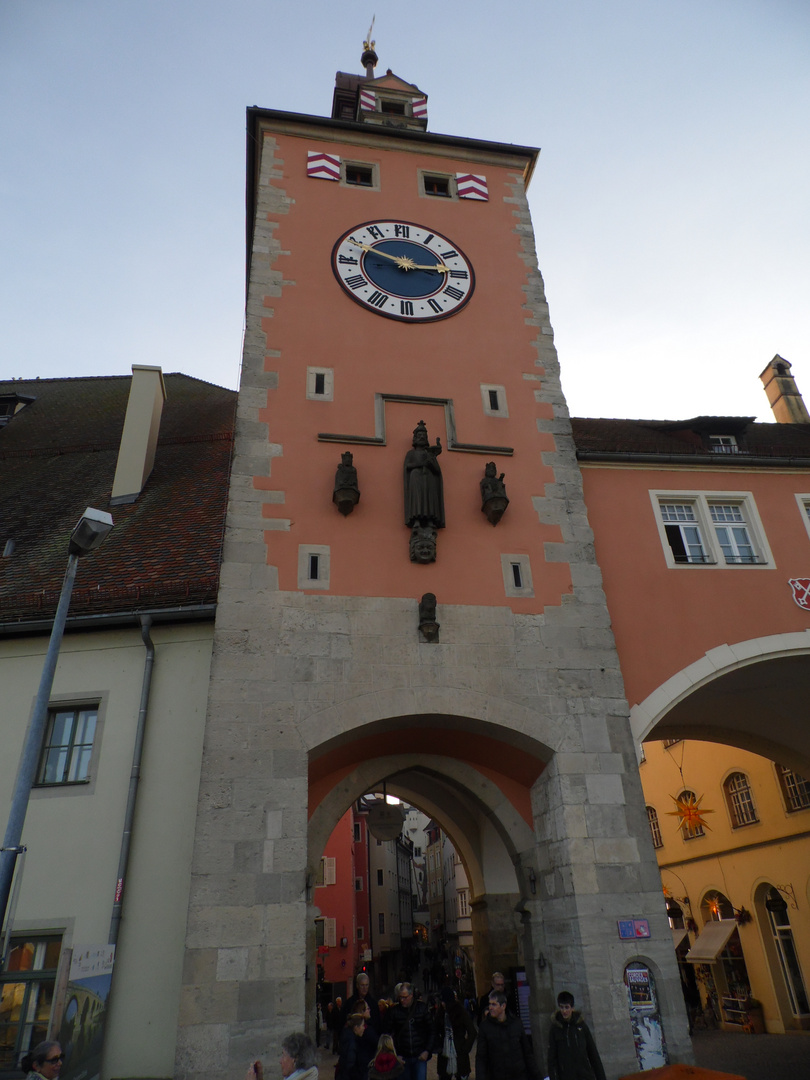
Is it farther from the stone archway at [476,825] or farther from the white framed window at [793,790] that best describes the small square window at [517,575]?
the white framed window at [793,790]

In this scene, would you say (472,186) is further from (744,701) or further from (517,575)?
(744,701)

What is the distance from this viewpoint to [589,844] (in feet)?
29.5

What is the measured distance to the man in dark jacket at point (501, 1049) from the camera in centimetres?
661

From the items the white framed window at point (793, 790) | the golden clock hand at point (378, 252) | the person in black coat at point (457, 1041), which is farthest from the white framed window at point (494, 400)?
the white framed window at point (793, 790)

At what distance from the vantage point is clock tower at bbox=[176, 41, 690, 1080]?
27.4ft

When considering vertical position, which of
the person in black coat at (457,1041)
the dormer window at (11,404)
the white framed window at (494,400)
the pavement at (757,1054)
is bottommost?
the pavement at (757,1054)

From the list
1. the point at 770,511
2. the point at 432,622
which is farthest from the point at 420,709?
the point at 770,511

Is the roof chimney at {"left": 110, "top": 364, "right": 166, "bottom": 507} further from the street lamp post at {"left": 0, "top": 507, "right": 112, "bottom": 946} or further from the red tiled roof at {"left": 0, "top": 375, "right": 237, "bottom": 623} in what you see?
the street lamp post at {"left": 0, "top": 507, "right": 112, "bottom": 946}

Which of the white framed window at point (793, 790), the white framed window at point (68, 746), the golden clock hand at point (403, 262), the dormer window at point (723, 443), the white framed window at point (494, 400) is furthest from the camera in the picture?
the white framed window at point (793, 790)

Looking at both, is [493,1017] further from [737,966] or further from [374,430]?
[737,966]

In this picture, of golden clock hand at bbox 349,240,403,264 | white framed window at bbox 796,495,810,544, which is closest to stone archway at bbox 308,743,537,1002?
white framed window at bbox 796,495,810,544

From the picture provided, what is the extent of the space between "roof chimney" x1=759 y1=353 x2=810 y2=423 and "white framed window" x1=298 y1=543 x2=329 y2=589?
1654cm

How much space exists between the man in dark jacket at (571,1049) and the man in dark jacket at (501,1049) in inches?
11.2

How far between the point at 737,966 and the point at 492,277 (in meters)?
16.4
